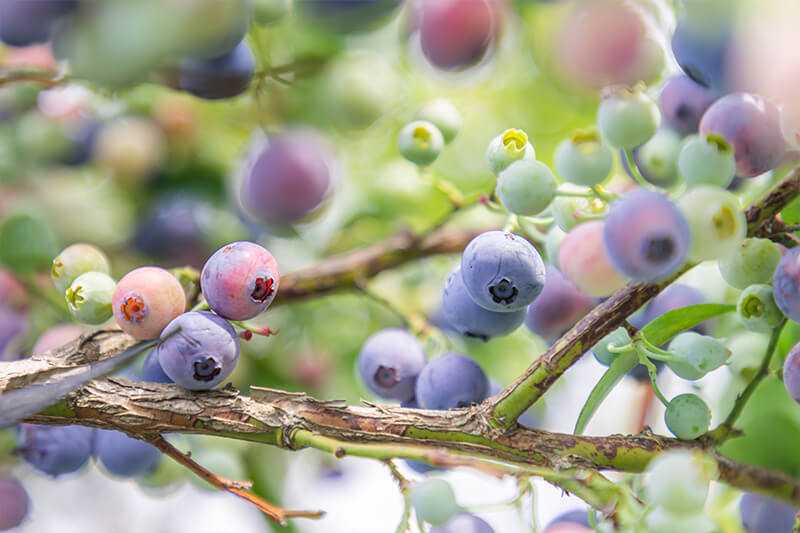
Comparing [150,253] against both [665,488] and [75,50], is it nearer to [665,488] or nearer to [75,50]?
[75,50]

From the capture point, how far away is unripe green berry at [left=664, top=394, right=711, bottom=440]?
49 centimetres

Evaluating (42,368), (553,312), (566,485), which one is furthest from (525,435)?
(42,368)

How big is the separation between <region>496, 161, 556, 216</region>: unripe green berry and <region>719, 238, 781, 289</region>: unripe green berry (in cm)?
13

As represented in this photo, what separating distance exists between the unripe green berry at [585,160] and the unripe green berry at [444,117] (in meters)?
0.16

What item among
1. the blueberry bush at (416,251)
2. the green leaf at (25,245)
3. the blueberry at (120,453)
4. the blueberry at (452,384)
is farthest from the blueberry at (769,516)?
the green leaf at (25,245)

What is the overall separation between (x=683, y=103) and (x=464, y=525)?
15.5 inches

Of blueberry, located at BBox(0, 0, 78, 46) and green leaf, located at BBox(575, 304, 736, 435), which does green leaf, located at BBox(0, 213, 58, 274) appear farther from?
green leaf, located at BBox(575, 304, 736, 435)

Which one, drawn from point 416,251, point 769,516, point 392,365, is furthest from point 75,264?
point 769,516

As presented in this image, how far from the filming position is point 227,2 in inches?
18.5

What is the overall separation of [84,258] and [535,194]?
346 mm

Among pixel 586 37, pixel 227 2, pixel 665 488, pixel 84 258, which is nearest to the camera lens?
pixel 665 488

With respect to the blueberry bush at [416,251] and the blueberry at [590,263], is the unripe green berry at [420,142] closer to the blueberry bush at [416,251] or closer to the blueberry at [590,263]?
the blueberry bush at [416,251]

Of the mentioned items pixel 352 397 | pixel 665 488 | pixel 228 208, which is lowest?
pixel 665 488

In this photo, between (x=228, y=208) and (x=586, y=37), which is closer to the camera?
(x=586, y=37)
